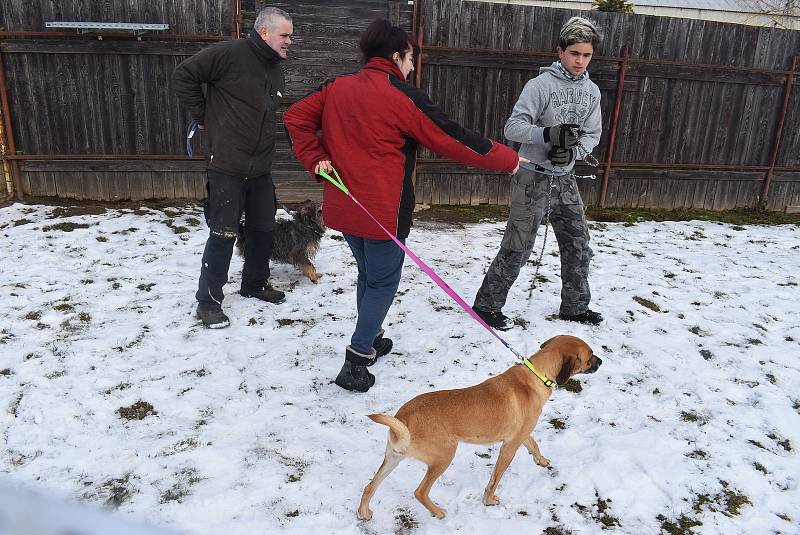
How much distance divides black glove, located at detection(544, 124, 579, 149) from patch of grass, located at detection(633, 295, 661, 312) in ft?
6.38

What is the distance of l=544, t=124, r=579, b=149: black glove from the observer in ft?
12.1

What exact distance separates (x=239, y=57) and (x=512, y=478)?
332 centimetres

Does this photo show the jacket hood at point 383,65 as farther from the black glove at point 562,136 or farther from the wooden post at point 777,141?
the wooden post at point 777,141

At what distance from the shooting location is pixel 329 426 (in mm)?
3129

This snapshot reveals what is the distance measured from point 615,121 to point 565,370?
6163 millimetres

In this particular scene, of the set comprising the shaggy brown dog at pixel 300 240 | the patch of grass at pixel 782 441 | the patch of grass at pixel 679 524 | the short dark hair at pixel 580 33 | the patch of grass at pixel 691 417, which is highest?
the short dark hair at pixel 580 33

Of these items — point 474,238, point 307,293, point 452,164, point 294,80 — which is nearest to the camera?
point 307,293

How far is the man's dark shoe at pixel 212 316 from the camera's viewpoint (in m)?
4.16

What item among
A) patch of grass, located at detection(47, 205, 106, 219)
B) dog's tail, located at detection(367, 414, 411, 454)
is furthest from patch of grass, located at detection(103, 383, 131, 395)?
patch of grass, located at detection(47, 205, 106, 219)

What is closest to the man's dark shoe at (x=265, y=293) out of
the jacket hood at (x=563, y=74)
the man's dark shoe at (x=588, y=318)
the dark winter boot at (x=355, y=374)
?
the dark winter boot at (x=355, y=374)

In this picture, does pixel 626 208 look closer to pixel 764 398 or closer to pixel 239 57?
pixel 764 398

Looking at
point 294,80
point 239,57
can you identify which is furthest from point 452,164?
point 239,57

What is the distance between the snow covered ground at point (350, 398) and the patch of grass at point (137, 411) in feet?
0.07

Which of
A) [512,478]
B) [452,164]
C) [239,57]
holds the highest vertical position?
[239,57]
